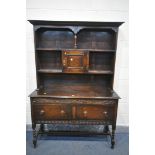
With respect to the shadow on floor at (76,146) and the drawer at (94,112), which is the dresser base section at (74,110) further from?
Result: the shadow on floor at (76,146)

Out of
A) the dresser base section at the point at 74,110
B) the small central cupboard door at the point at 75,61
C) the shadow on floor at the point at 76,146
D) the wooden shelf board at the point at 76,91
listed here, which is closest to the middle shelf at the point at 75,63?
the small central cupboard door at the point at 75,61

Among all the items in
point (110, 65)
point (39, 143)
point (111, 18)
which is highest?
point (111, 18)

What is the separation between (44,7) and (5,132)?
2.44m

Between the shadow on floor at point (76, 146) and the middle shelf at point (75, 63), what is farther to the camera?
the middle shelf at point (75, 63)

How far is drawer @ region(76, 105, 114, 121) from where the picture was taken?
2.47 metres

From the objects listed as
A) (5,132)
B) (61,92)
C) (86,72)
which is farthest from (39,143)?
(5,132)

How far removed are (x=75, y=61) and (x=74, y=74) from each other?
30 cm

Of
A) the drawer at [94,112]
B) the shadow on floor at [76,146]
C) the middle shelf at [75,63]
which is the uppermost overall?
the middle shelf at [75,63]

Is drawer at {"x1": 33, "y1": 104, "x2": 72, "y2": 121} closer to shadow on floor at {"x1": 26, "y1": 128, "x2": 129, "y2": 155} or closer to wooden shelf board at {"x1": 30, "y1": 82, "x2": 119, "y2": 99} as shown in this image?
wooden shelf board at {"x1": 30, "y1": 82, "x2": 119, "y2": 99}

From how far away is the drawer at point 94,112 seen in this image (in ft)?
8.09

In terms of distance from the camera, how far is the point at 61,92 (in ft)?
8.73

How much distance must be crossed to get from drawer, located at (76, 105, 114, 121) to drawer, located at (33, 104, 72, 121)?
15 centimetres

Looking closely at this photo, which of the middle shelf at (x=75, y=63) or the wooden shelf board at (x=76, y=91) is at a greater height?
the middle shelf at (x=75, y=63)

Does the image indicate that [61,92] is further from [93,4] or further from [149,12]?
[149,12]
